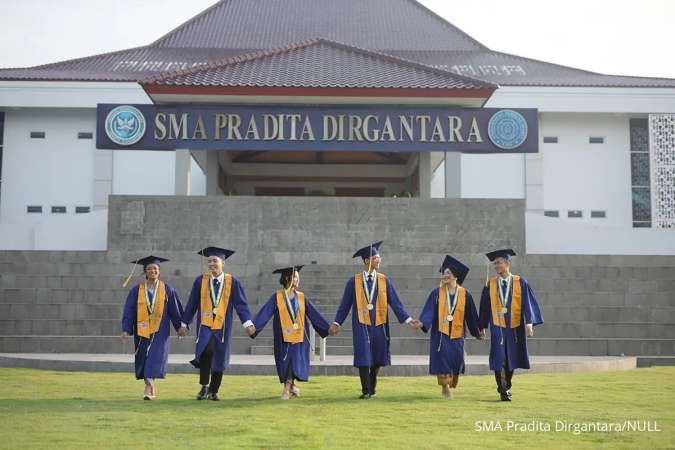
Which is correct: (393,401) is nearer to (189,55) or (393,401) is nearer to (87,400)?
(87,400)

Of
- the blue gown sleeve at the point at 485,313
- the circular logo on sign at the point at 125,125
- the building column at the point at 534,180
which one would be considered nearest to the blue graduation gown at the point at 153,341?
the blue gown sleeve at the point at 485,313

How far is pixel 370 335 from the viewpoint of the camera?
9781 millimetres

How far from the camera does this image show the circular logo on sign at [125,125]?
1939 centimetres

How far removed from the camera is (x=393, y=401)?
8992mm

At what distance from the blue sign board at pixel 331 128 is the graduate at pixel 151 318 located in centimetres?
1026

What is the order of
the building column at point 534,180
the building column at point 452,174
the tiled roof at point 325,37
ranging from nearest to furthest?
the building column at point 452,174, the building column at point 534,180, the tiled roof at point 325,37

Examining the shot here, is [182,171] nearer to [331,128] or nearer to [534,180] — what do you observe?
[331,128]

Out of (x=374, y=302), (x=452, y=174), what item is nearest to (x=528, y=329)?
(x=374, y=302)

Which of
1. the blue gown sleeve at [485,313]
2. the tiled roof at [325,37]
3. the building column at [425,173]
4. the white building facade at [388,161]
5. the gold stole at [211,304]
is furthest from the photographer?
the tiled roof at [325,37]

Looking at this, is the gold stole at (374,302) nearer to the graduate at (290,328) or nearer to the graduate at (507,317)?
the graduate at (290,328)

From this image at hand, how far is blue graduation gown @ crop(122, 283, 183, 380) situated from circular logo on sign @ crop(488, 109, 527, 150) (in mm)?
11580

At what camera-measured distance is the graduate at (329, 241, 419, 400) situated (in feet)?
31.4

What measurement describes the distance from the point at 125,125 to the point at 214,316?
10909mm

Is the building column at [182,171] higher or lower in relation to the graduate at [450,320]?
higher
